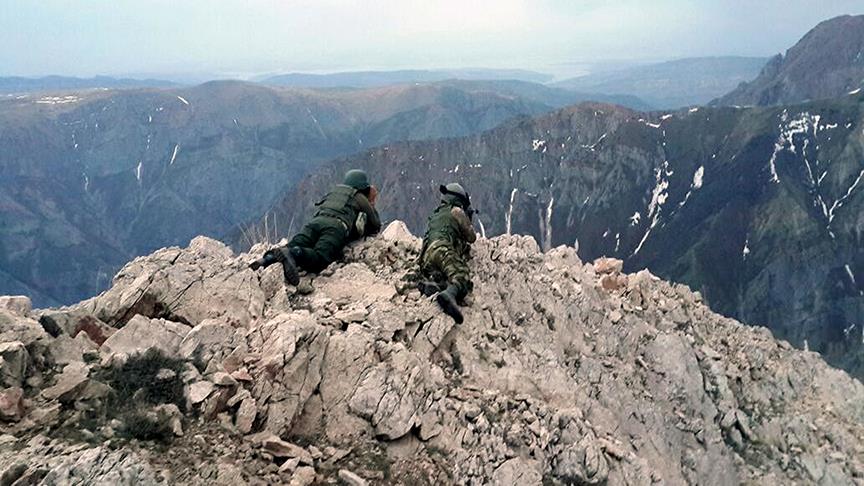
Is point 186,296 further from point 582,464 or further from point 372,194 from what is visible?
point 582,464

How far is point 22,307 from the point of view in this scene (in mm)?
9422

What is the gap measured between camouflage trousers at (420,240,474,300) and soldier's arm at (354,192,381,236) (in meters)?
1.73

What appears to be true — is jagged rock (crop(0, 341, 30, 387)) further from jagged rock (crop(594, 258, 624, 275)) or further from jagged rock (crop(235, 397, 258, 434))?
jagged rock (crop(594, 258, 624, 275))

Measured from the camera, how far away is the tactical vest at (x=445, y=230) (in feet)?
44.2

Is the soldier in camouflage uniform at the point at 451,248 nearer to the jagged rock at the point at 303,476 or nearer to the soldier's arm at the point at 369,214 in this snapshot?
the soldier's arm at the point at 369,214

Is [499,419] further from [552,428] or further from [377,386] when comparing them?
[377,386]

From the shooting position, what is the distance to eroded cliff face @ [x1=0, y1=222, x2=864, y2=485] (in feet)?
23.7

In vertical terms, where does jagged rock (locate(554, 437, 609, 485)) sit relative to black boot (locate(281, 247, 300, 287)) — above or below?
below

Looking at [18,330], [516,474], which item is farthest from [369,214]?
[18,330]

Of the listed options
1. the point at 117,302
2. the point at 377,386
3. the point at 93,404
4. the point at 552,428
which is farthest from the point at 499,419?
the point at 117,302

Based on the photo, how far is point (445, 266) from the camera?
1285cm

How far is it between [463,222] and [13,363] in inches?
364

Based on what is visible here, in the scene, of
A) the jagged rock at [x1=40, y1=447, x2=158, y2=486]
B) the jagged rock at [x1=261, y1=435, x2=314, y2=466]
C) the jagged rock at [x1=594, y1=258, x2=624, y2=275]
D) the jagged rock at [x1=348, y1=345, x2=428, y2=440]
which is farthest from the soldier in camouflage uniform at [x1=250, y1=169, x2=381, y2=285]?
the jagged rock at [x1=594, y1=258, x2=624, y2=275]

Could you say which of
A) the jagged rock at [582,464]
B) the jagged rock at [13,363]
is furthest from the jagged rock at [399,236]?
the jagged rock at [13,363]
